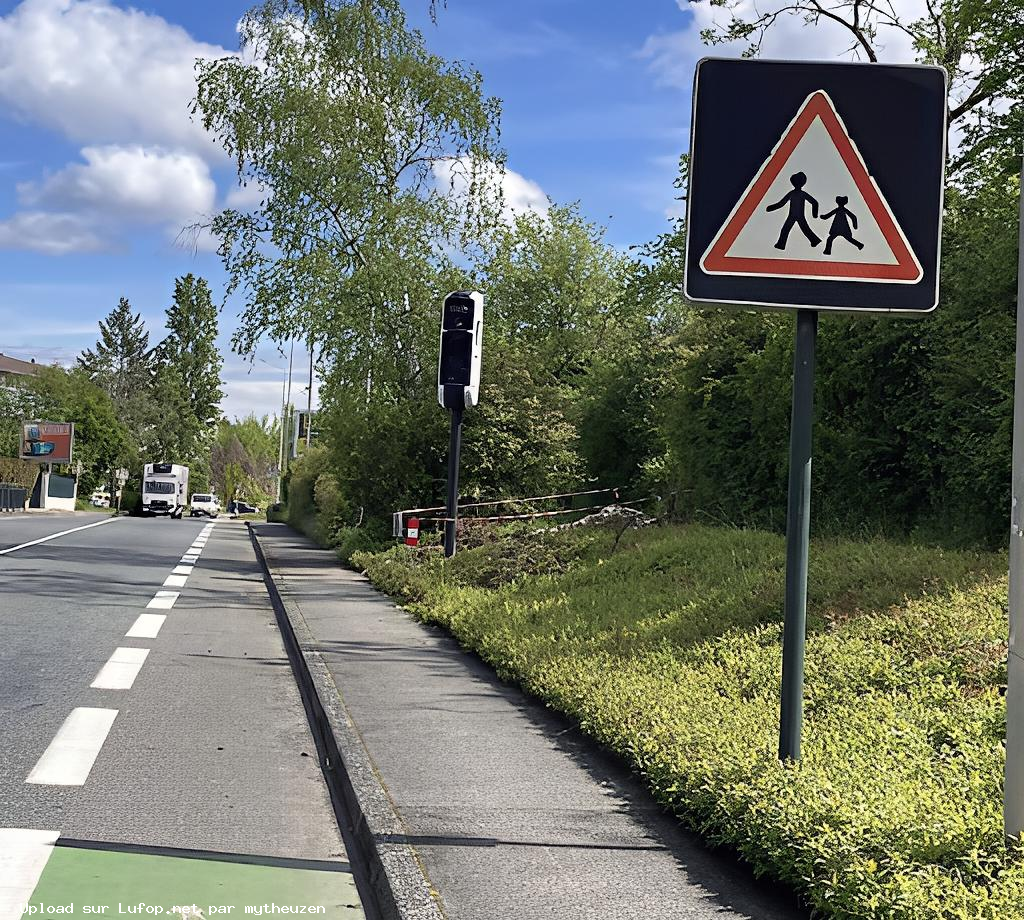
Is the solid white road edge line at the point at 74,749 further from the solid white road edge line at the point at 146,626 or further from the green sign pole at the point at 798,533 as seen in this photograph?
the solid white road edge line at the point at 146,626

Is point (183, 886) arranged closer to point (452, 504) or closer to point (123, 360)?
point (452, 504)

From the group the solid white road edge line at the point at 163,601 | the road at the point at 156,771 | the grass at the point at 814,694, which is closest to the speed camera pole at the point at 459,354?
the solid white road edge line at the point at 163,601

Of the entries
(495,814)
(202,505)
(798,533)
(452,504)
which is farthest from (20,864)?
(202,505)

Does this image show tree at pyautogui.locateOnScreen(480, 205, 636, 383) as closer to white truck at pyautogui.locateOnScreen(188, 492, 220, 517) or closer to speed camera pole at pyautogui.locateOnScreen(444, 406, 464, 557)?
speed camera pole at pyautogui.locateOnScreen(444, 406, 464, 557)

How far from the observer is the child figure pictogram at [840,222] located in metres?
5.23

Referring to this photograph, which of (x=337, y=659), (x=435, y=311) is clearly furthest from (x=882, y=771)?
(x=435, y=311)

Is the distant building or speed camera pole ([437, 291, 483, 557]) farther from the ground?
the distant building

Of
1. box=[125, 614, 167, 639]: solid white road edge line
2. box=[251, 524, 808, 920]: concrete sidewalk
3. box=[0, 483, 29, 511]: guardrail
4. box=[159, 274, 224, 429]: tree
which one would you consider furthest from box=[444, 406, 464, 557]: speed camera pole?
box=[159, 274, 224, 429]: tree

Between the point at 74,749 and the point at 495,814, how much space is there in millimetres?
2741

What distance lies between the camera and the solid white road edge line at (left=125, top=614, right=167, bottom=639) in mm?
11916

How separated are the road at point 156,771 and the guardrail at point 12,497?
4685cm

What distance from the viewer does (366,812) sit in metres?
5.35

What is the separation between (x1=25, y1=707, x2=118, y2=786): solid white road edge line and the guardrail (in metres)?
53.3

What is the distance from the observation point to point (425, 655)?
10.5 meters
